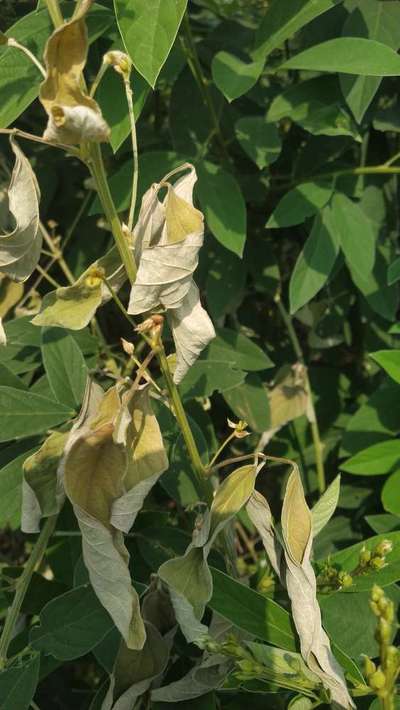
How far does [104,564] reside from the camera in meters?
0.76

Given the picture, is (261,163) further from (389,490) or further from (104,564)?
(104,564)

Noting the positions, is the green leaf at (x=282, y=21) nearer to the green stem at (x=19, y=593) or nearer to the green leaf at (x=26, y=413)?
the green leaf at (x=26, y=413)

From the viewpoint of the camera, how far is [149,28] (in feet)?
2.93

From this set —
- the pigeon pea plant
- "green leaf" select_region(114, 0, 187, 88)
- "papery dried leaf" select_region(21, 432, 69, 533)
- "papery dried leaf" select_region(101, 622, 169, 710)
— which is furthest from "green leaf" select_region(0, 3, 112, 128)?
"papery dried leaf" select_region(101, 622, 169, 710)

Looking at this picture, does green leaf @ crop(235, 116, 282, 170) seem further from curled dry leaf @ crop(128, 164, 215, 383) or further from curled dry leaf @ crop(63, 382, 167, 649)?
curled dry leaf @ crop(63, 382, 167, 649)

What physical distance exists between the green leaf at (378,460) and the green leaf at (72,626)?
1.41ft

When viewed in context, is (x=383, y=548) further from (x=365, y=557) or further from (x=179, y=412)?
(x=179, y=412)

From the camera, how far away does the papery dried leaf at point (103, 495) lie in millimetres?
721

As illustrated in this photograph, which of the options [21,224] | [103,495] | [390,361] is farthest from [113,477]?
[390,361]

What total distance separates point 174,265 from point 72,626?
1.54 feet

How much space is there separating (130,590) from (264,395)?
2.16 feet

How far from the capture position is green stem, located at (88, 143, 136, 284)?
2.39 feet

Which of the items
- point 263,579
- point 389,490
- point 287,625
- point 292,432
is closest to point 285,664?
point 287,625

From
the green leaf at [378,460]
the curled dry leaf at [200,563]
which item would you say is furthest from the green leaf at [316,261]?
the curled dry leaf at [200,563]
